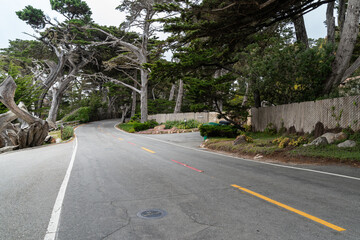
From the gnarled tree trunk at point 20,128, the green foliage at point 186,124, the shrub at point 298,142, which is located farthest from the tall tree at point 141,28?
the shrub at point 298,142

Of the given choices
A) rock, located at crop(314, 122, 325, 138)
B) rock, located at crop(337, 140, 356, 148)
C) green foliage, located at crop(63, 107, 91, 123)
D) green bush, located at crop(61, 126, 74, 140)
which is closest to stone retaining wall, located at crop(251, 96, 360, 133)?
rock, located at crop(314, 122, 325, 138)

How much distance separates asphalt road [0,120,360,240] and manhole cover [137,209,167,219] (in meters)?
0.08

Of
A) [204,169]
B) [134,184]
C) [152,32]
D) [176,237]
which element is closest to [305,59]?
[204,169]

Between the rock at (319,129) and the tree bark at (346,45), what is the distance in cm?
231

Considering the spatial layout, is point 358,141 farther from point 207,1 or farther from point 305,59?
point 207,1

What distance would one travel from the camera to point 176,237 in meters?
3.01

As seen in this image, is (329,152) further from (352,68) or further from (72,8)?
(72,8)

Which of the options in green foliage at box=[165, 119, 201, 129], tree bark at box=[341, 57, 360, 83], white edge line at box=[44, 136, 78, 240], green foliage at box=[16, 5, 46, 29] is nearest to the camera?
white edge line at box=[44, 136, 78, 240]

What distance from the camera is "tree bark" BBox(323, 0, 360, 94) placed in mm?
10969

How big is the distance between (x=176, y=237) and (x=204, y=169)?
474 centimetres

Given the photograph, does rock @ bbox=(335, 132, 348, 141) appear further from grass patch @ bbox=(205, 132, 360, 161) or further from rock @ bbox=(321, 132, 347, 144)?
grass patch @ bbox=(205, 132, 360, 161)

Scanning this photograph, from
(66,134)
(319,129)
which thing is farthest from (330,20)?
(66,134)

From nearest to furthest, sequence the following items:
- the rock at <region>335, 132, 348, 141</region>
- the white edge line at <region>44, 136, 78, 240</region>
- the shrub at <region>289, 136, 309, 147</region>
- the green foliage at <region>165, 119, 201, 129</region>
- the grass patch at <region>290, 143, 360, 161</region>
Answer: the white edge line at <region>44, 136, 78, 240</region> < the grass patch at <region>290, 143, 360, 161</region> < the rock at <region>335, 132, 348, 141</region> < the shrub at <region>289, 136, 309, 147</region> < the green foliage at <region>165, 119, 201, 129</region>

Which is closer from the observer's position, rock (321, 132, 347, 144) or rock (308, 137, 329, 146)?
rock (321, 132, 347, 144)
